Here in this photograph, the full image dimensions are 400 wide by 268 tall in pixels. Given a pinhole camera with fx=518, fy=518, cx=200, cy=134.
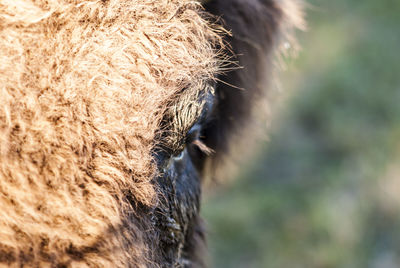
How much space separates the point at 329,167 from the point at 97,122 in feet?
13.1

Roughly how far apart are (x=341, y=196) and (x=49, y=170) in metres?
3.79

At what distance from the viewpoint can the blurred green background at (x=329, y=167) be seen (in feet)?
14.4

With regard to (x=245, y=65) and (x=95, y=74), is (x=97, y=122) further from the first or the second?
(x=245, y=65)

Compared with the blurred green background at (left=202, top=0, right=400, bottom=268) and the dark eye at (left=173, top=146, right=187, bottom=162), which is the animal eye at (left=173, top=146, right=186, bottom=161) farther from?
the blurred green background at (left=202, top=0, right=400, bottom=268)

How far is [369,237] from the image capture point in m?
4.50

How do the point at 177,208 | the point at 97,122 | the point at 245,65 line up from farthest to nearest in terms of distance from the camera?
the point at 245,65
the point at 177,208
the point at 97,122

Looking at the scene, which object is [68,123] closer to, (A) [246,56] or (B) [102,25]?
(B) [102,25]

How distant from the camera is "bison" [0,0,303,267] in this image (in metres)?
1.22

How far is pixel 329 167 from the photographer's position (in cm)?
501

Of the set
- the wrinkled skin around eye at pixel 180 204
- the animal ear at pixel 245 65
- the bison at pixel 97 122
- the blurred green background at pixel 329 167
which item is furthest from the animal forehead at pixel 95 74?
the blurred green background at pixel 329 167

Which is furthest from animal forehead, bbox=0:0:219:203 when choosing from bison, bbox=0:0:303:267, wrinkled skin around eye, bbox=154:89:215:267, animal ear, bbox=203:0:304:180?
animal ear, bbox=203:0:304:180

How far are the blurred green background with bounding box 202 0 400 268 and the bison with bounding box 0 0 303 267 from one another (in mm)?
2632

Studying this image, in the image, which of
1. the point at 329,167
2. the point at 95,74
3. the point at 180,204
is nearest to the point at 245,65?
the point at 180,204

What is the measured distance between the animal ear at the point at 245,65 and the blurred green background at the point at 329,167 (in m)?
1.78
